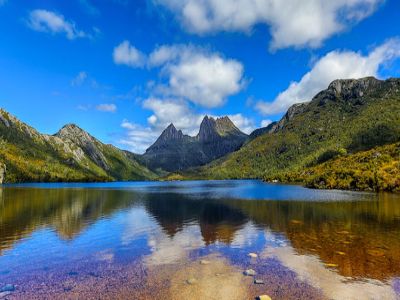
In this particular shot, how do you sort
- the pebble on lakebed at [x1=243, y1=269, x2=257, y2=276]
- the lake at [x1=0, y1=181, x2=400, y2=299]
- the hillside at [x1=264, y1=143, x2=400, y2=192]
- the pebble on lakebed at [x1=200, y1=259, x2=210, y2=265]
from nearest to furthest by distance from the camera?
the lake at [x1=0, y1=181, x2=400, y2=299], the pebble on lakebed at [x1=243, y1=269, x2=257, y2=276], the pebble on lakebed at [x1=200, y1=259, x2=210, y2=265], the hillside at [x1=264, y1=143, x2=400, y2=192]

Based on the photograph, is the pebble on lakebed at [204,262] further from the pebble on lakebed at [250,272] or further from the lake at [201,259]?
the pebble on lakebed at [250,272]

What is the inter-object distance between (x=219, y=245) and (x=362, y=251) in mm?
17135

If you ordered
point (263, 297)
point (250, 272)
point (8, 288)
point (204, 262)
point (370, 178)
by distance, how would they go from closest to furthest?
point (263, 297) < point (8, 288) < point (250, 272) < point (204, 262) < point (370, 178)

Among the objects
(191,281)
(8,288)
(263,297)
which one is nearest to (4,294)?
(8,288)

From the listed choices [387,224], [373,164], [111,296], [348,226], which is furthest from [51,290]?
[373,164]

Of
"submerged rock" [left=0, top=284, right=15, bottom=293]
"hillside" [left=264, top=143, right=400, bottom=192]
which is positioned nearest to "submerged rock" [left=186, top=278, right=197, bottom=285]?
"submerged rock" [left=0, top=284, right=15, bottom=293]

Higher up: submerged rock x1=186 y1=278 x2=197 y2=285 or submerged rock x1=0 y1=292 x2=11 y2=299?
submerged rock x1=186 y1=278 x2=197 y2=285

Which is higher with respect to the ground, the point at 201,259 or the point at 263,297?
the point at 263,297

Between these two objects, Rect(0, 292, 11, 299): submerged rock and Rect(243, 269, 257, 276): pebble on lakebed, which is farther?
Rect(243, 269, 257, 276): pebble on lakebed

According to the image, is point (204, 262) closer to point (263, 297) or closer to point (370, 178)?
point (263, 297)

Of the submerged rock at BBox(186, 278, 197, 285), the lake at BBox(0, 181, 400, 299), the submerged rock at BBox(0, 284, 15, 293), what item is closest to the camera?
the lake at BBox(0, 181, 400, 299)

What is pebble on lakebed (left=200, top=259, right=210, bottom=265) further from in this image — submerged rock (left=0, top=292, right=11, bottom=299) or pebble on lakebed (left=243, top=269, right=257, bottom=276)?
submerged rock (left=0, top=292, right=11, bottom=299)

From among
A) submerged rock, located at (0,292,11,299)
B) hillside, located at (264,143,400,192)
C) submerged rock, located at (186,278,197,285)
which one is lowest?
submerged rock, located at (0,292,11,299)

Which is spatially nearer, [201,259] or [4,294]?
[4,294]
